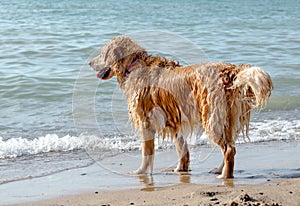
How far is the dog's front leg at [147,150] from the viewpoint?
6176 mm

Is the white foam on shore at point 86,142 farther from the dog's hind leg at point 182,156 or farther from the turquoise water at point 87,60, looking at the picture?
the dog's hind leg at point 182,156

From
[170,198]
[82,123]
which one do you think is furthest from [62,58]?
[170,198]

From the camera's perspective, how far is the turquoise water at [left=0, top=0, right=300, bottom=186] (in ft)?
26.1

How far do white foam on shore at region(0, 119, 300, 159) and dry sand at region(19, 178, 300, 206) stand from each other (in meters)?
2.00

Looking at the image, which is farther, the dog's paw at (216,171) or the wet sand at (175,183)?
the dog's paw at (216,171)

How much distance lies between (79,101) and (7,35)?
891 cm

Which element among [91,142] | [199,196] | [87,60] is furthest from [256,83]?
[87,60]

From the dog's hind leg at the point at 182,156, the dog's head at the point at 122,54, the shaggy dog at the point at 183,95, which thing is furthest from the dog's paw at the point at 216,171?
the dog's head at the point at 122,54

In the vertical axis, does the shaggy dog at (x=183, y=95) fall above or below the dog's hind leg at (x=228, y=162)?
above

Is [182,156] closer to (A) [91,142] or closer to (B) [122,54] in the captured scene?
(B) [122,54]

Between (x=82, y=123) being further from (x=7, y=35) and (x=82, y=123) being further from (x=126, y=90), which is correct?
(x=7, y=35)

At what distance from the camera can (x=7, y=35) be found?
696 inches

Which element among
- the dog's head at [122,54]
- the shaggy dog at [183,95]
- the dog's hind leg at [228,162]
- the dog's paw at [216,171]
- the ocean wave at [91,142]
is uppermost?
the dog's head at [122,54]

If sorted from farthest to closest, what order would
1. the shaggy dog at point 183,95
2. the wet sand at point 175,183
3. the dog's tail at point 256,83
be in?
1. the shaggy dog at point 183,95
2. the dog's tail at point 256,83
3. the wet sand at point 175,183
